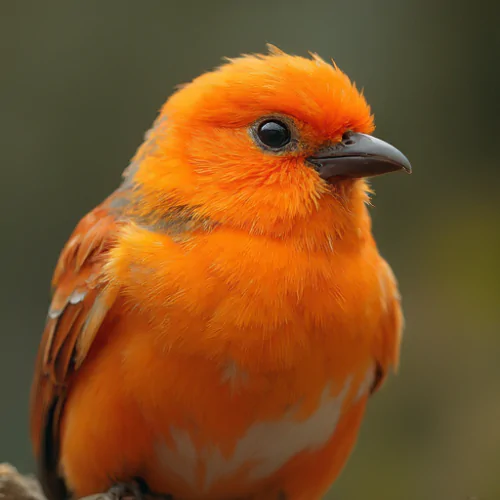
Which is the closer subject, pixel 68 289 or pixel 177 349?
pixel 177 349

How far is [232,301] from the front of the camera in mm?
3002

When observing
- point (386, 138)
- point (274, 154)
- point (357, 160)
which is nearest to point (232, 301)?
point (274, 154)

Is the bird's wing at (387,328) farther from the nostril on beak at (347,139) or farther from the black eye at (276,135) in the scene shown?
the black eye at (276,135)

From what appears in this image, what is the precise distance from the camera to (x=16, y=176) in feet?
22.2

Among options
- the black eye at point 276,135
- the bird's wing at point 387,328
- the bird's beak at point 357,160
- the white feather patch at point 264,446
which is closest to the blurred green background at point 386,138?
the bird's wing at point 387,328

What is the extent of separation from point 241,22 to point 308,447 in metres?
4.24

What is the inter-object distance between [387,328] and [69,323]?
1.37 metres

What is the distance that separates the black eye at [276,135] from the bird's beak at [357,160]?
13 cm

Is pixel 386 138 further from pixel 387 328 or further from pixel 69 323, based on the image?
pixel 69 323

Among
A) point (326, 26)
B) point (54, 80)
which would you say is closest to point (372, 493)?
point (326, 26)

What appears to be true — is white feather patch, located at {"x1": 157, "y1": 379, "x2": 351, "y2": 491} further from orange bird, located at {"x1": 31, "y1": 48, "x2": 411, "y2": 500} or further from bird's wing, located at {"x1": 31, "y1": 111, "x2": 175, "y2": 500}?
bird's wing, located at {"x1": 31, "y1": 111, "x2": 175, "y2": 500}

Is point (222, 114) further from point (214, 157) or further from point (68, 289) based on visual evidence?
point (68, 289)

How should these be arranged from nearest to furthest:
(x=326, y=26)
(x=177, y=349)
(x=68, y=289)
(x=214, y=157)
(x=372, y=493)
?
(x=177, y=349) → (x=214, y=157) → (x=68, y=289) → (x=372, y=493) → (x=326, y=26)

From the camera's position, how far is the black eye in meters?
3.25
